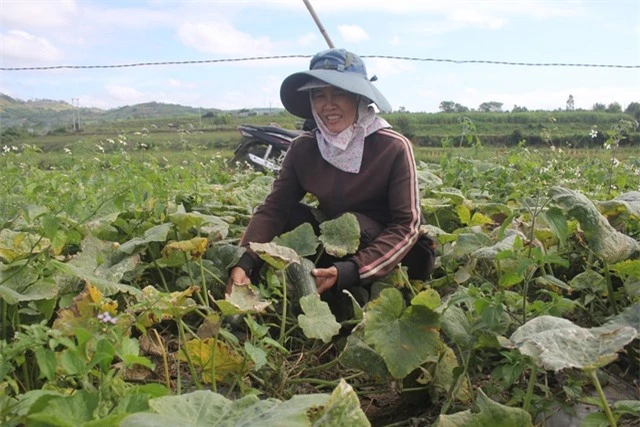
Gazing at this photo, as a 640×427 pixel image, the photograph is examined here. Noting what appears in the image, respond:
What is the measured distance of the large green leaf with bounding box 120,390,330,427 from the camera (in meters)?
1.10

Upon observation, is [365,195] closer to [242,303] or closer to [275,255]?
[275,255]

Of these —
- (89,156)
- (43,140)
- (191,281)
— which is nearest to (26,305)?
(191,281)

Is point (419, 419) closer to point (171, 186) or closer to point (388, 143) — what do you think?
point (388, 143)

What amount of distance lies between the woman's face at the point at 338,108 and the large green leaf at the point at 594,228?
85 centimetres

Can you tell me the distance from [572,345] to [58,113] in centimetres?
2704

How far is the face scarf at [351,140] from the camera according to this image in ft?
8.50

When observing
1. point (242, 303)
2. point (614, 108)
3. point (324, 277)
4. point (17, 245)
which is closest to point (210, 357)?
point (242, 303)

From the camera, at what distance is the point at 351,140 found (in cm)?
260

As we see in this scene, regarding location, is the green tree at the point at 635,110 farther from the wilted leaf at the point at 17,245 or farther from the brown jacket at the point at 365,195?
the wilted leaf at the point at 17,245

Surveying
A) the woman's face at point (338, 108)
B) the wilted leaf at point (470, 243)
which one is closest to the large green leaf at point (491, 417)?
the wilted leaf at point (470, 243)

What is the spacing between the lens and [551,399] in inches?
67.0

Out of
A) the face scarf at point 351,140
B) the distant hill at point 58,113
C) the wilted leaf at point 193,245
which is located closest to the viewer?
the wilted leaf at point 193,245

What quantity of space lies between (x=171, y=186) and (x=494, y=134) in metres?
17.8

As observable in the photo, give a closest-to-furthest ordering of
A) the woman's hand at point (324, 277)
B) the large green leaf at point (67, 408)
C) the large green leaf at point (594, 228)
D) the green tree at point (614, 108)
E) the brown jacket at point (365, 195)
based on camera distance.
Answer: the large green leaf at point (67, 408), the large green leaf at point (594, 228), the woman's hand at point (324, 277), the brown jacket at point (365, 195), the green tree at point (614, 108)
